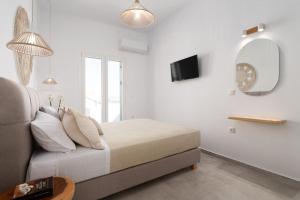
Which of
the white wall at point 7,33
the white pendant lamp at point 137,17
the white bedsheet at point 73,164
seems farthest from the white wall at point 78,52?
the white bedsheet at point 73,164

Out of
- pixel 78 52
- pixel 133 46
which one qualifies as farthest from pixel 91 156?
pixel 133 46

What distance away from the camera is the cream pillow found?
1.67 metres

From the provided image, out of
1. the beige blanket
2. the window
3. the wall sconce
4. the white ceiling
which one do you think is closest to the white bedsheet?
the beige blanket

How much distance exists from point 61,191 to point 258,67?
2.92 m

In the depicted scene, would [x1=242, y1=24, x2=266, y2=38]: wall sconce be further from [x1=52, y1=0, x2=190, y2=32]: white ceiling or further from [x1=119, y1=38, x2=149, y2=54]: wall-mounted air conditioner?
[x1=119, y1=38, x2=149, y2=54]: wall-mounted air conditioner

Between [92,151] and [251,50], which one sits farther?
[251,50]

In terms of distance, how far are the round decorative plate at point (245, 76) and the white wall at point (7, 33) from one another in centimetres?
328

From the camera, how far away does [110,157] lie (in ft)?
5.53

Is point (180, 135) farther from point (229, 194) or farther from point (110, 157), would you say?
point (110, 157)

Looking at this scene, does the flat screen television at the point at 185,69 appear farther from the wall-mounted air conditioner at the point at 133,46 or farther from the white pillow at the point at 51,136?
the white pillow at the point at 51,136

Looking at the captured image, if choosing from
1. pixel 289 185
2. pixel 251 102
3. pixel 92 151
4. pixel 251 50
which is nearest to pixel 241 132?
→ pixel 251 102

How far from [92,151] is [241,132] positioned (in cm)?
242

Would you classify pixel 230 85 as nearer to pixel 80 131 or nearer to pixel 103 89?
pixel 80 131

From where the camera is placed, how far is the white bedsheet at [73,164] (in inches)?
52.6
